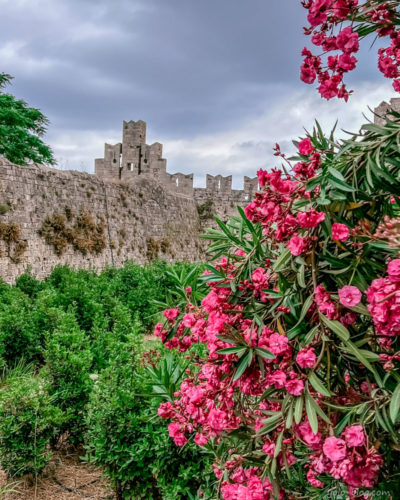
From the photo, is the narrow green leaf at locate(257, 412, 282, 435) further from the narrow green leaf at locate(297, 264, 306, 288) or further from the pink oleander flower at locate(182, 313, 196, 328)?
the pink oleander flower at locate(182, 313, 196, 328)

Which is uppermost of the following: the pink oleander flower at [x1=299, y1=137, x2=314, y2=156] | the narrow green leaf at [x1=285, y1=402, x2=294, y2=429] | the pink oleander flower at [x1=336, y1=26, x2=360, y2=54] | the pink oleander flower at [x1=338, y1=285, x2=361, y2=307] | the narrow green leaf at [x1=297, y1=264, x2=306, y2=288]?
the pink oleander flower at [x1=336, y1=26, x2=360, y2=54]

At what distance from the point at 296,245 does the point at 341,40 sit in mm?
749

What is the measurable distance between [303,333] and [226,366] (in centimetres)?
27

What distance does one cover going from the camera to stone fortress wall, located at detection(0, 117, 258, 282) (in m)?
11.8

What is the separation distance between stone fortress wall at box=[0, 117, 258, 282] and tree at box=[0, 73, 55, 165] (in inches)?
126

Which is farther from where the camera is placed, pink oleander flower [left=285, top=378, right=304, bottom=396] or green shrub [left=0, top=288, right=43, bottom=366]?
green shrub [left=0, top=288, right=43, bottom=366]

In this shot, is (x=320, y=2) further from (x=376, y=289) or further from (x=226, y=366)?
(x=226, y=366)

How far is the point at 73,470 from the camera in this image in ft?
13.2

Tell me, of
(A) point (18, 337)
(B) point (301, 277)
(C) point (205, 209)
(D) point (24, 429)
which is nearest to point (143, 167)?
(C) point (205, 209)

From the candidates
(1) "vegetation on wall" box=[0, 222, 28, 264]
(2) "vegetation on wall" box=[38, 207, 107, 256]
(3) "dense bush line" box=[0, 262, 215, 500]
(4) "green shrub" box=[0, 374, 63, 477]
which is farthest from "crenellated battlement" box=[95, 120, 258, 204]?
(4) "green shrub" box=[0, 374, 63, 477]

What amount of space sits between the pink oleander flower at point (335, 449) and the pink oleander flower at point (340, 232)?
0.53 m

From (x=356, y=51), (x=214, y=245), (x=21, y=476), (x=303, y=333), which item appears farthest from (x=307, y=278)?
(x=21, y=476)

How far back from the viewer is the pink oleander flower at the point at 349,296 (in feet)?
3.87

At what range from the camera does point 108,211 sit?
15797 millimetres
